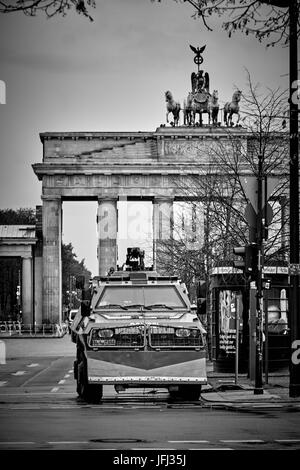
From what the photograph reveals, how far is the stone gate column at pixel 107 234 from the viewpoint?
114938 mm

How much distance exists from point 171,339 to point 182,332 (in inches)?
8.8

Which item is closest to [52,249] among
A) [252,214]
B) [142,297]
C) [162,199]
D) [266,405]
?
[162,199]

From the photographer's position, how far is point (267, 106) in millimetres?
35781

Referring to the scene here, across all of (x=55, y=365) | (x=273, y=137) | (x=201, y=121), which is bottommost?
(x=55, y=365)

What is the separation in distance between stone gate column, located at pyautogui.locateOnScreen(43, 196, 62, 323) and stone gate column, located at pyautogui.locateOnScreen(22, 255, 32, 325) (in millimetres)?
2171

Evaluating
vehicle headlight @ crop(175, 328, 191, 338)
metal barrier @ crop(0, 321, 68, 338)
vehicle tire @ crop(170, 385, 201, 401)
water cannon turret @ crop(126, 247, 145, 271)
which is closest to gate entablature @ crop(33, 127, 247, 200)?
metal barrier @ crop(0, 321, 68, 338)

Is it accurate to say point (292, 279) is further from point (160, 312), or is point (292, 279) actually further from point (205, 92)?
point (205, 92)

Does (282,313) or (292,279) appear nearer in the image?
(292,279)

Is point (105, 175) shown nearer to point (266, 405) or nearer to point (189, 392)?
point (189, 392)

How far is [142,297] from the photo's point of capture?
23.5m

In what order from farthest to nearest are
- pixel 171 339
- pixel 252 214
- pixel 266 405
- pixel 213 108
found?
pixel 213 108, pixel 252 214, pixel 171 339, pixel 266 405

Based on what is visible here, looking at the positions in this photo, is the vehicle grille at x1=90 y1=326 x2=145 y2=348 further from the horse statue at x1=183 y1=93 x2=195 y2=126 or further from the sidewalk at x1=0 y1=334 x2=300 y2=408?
the horse statue at x1=183 y1=93 x2=195 y2=126

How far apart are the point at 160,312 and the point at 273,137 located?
15.3m
